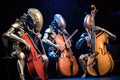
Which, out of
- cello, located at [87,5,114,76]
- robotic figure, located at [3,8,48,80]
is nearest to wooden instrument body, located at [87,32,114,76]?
cello, located at [87,5,114,76]

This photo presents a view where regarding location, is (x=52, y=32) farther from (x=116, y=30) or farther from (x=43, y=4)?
(x=116, y=30)

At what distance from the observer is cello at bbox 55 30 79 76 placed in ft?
23.3

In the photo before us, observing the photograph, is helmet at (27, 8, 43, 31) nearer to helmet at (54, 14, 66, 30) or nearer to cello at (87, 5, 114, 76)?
helmet at (54, 14, 66, 30)

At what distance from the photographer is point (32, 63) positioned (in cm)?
632

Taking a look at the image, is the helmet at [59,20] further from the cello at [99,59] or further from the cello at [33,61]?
the cello at [33,61]

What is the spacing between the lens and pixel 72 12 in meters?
8.42

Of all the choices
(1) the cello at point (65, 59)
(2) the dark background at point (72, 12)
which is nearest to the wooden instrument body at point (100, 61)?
(1) the cello at point (65, 59)

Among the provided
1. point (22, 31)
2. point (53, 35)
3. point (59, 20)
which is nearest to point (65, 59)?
point (53, 35)

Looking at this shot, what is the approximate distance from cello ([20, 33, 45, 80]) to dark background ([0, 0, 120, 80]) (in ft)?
2.89

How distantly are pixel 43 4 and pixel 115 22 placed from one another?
179 centimetres

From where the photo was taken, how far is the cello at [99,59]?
23.6 ft

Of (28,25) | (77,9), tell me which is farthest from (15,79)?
(77,9)

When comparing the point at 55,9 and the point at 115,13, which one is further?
the point at 115,13

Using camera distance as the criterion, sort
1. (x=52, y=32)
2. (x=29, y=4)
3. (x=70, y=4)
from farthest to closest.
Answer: (x=70, y=4), (x=29, y=4), (x=52, y=32)
